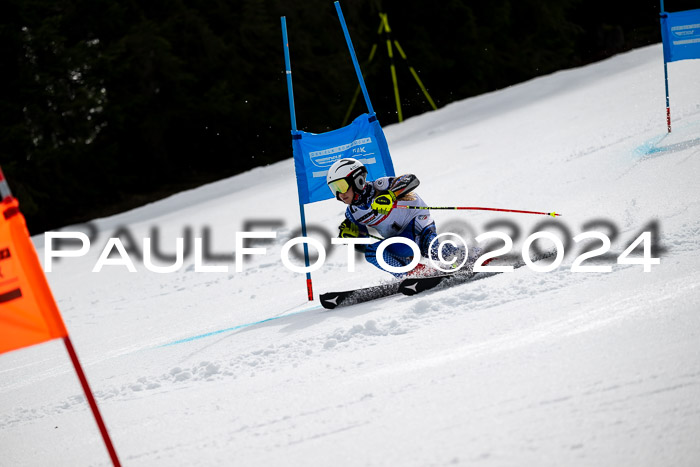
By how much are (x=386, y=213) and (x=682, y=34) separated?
514 centimetres

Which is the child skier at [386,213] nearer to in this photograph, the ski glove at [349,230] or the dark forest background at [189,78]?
the ski glove at [349,230]

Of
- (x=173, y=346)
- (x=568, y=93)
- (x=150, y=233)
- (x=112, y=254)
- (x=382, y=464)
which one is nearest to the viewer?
(x=382, y=464)

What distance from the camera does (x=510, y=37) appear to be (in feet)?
81.7

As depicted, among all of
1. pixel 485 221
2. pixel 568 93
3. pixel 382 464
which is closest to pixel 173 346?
pixel 382 464

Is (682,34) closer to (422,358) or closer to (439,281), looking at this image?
(439,281)

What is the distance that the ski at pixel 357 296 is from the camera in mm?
5574

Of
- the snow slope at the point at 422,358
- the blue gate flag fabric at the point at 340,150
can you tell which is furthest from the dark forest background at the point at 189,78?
the blue gate flag fabric at the point at 340,150

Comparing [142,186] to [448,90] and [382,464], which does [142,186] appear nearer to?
[448,90]

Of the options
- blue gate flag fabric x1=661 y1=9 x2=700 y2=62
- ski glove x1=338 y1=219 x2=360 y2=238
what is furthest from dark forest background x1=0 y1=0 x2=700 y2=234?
ski glove x1=338 y1=219 x2=360 y2=238

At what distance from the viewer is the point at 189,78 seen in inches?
769

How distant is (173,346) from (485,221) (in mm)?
3700

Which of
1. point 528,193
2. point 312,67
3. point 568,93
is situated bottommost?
point 528,193

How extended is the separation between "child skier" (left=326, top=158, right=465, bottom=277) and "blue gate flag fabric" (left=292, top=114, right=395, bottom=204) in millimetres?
533

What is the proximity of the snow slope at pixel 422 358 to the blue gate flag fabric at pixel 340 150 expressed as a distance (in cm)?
105
